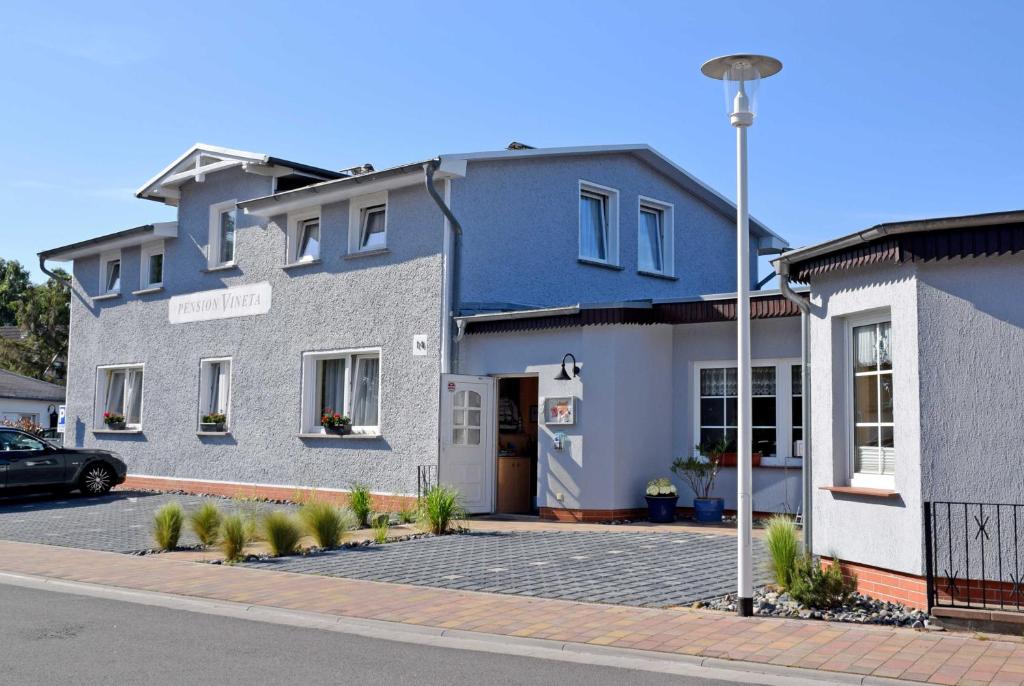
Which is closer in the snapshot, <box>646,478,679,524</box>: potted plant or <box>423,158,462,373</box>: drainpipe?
<box>646,478,679,524</box>: potted plant

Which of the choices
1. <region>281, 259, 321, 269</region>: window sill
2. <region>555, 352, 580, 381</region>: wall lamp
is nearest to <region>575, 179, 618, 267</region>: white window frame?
<region>555, 352, 580, 381</region>: wall lamp

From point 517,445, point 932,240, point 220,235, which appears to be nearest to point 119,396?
point 220,235

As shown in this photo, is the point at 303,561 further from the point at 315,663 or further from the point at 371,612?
the point at 315,663

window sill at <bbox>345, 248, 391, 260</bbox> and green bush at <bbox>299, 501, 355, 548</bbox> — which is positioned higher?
window sill at <bbox>345, 248, 391, 260</bbox>

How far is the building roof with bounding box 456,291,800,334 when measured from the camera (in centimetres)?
1518

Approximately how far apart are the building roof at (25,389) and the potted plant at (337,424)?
25.8 m

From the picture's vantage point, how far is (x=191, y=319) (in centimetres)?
2261

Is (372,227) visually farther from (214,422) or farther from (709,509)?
(709,509)

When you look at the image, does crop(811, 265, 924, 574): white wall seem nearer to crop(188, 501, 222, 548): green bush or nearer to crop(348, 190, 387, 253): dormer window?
crop(188, 501, 222, 548): green bush

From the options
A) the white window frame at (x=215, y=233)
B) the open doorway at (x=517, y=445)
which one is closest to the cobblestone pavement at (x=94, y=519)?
the open doorway at (x=517, y=445)

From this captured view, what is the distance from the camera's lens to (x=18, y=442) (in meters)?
20.7

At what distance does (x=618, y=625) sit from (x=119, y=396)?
19.5 m

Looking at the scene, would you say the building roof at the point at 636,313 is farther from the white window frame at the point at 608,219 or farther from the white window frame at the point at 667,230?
the white window frame at the point at 667,230

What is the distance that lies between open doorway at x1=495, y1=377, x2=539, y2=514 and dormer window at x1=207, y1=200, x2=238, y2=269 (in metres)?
7.65
